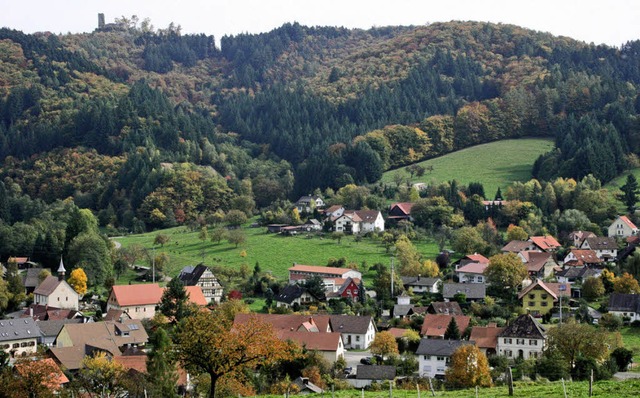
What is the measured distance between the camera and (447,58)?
14712 centimetres

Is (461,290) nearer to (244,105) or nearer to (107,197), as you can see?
(107,197)

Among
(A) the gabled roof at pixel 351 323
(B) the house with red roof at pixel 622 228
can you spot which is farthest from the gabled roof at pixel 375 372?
(B) the house with red roof at pixel 622 228

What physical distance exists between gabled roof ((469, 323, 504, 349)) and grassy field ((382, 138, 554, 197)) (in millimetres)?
41722

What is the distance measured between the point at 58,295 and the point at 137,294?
4828 mm

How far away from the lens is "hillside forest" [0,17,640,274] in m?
82.8

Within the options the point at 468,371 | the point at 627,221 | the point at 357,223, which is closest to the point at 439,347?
the point at 468,371

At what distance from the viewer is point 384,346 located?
44844mm

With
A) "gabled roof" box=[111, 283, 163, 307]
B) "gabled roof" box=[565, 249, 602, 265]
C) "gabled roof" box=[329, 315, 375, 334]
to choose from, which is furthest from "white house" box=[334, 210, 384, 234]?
"gabled roof" box=[329, 315, 375, 334]

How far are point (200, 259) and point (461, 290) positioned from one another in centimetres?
2107

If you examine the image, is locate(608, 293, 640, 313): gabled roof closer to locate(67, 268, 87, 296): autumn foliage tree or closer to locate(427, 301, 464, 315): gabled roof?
locate(427, 301, 464, 315): gabled roof

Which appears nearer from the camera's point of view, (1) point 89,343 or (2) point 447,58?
(1) point 89,343

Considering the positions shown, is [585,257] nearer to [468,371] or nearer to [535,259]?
[535,259]

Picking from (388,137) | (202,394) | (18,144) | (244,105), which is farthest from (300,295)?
(244,105)

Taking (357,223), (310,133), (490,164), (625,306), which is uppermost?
(310,133)
